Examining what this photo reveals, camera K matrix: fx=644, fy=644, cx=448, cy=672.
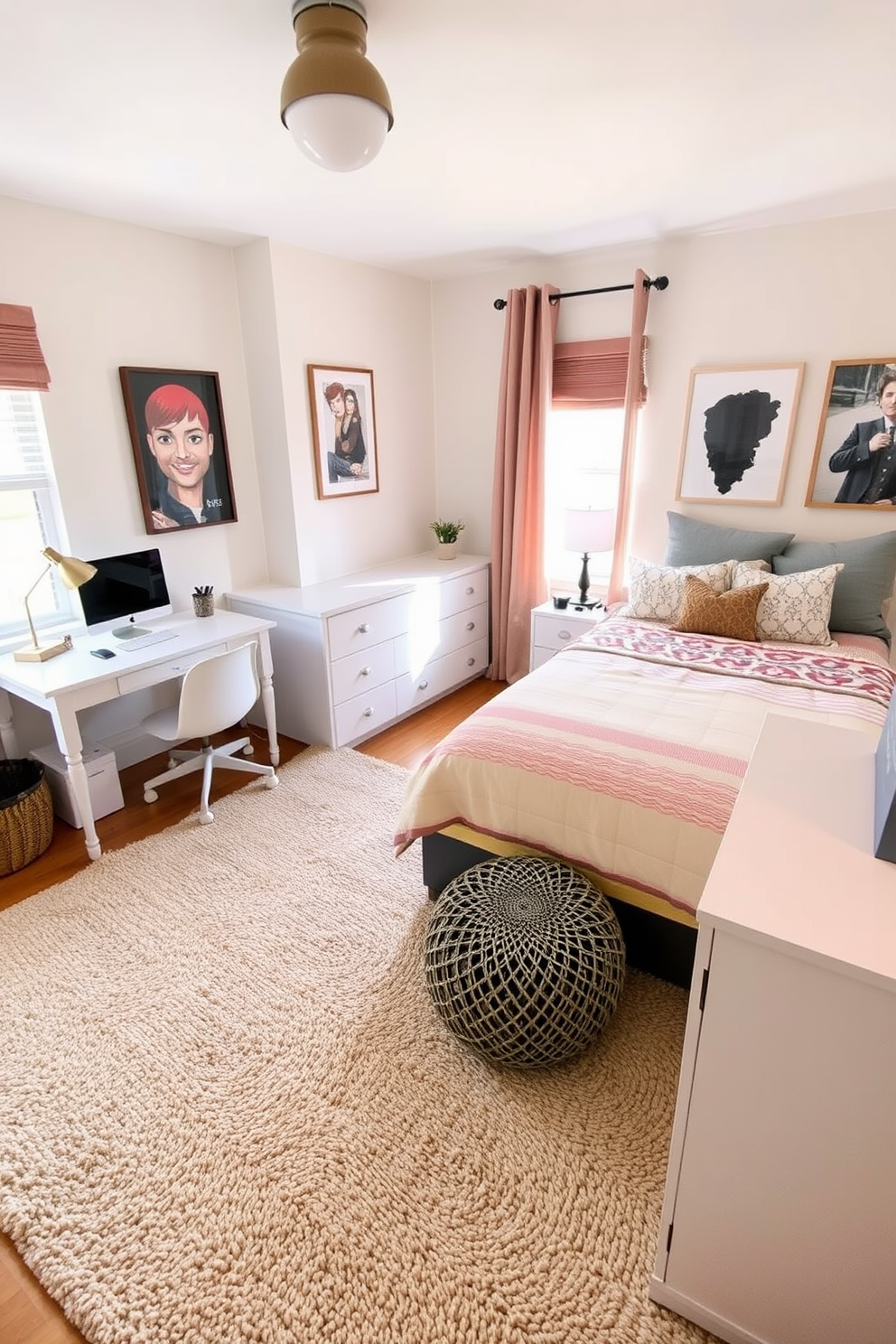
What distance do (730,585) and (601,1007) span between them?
6.82 feet

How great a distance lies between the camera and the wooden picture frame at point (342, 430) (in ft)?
11.1

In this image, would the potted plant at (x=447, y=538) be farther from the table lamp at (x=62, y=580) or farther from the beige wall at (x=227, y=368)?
the table lamp at (x=62, y=580)

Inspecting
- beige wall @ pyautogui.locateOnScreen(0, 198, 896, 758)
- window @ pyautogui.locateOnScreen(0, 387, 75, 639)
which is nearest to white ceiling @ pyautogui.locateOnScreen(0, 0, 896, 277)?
beige wall @ pyautogui.locateOnScreen(0, 198, 896, 758)

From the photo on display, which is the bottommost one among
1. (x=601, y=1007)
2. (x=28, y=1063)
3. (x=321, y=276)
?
(x=28, y=1063)

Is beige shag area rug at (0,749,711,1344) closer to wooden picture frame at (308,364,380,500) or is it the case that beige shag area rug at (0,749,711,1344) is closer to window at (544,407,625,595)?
wooden picture frame at (308,364,380,500)

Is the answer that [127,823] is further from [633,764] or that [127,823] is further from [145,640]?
[633,764]

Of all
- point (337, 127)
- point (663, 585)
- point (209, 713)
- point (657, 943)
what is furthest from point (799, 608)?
point (209, 713)

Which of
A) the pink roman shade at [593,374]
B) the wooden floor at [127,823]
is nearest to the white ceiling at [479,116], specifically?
the pink roman shade at [593,374]

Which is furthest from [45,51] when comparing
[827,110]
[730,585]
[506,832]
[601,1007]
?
[730,585]

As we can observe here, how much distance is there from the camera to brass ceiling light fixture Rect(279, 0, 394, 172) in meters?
Result: 1.38

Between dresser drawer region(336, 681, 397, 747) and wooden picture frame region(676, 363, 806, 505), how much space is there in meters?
1.95

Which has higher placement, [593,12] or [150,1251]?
[593,12]

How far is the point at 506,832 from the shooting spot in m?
1.95

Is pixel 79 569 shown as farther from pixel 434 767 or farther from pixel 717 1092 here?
pixel 717 1092
